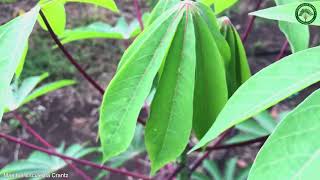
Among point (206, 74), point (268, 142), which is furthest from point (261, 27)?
point (268, 142)

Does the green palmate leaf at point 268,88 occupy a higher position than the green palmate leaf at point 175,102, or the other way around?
the green palmate leaf at point 268,88

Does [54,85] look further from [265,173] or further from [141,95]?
[265,173]

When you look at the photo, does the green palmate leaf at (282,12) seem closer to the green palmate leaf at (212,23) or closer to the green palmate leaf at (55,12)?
the green palmate leaf at (212,23)

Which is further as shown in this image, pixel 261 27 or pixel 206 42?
pixel 261 27

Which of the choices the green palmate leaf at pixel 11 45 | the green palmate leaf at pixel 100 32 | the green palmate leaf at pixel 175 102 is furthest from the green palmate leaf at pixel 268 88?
the green palmate leaf at pixel 100 32

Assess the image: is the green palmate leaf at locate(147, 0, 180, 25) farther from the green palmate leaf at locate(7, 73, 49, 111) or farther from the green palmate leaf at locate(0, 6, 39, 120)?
the green palmate leaf at locate(7, 73, 49, 111)

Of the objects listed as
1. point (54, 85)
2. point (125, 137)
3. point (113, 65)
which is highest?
point (125, 137)

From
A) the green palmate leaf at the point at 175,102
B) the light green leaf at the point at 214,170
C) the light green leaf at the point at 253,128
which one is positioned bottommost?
the light green leaf at the point at 214,170
